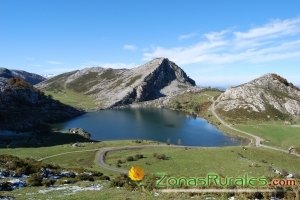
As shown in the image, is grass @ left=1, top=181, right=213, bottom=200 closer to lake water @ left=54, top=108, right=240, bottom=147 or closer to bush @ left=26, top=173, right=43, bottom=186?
bush @ left=26, top=173, right=43, bottom=186

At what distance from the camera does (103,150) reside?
330 feet

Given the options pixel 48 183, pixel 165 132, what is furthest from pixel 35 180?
pixel 165 132

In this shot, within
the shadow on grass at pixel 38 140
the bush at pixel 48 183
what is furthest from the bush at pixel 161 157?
the shadow on grass at pixel 38 140

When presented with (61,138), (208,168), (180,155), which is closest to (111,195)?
(208,168)

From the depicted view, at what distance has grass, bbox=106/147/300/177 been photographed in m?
72.4

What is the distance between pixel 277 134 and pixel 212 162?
250 ft

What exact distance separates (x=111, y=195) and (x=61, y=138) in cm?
10738

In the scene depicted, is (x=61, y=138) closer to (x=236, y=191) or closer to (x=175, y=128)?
(x=175, y=128)

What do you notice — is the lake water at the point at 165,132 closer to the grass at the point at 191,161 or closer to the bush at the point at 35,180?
the grass at the point at 191,161

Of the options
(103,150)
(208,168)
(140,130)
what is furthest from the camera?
(140,130)

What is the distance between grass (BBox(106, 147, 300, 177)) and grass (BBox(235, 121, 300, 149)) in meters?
29.6

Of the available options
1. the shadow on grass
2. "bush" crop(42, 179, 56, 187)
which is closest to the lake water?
the shadow on grass

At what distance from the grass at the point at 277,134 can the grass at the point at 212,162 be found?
1166 inches

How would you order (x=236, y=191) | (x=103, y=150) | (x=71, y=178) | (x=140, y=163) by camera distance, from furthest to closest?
1. (x=103, y=150)
2. (x=140, y=163)
3. (x=71, y=178)
4. (x=236, y=191)
